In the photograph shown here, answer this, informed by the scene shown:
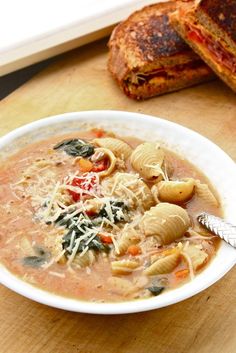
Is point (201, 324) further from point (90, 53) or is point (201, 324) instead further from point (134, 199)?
point (90, 53)

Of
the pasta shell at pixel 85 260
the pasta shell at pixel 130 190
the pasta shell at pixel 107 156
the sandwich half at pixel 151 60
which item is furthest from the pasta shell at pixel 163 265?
the sandwich half at pixel 151 60

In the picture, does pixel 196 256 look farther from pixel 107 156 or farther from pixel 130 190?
pixel 107 156

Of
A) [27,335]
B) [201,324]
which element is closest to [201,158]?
[201,324]

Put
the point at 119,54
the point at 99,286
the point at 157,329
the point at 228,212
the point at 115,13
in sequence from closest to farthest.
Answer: the point at 99,286 < the point at 157,329 < the point at 228,212 < the point at 119,54 < the point at 115,13

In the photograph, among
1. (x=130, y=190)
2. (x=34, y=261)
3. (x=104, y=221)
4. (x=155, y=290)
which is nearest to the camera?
(x=155, y=290)

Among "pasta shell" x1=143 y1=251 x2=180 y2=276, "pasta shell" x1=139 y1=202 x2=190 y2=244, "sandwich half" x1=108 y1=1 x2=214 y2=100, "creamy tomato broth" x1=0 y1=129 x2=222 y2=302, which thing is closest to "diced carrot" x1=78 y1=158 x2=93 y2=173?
"creamy tomato broth" x1=0 y1=129 x2=222 y2=302

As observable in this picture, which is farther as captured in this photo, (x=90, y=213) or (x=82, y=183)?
(x=82, y=183)

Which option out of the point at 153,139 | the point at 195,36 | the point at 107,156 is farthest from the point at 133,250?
the point at 195,36
